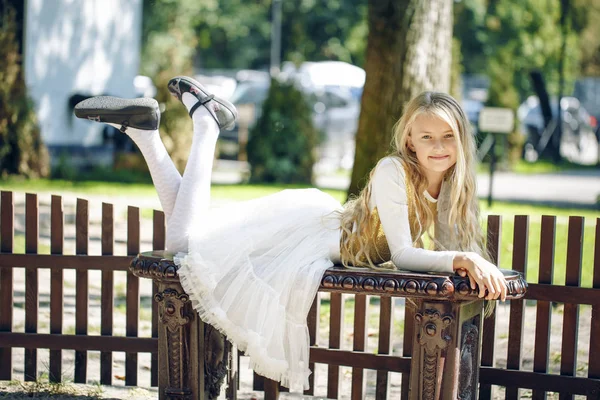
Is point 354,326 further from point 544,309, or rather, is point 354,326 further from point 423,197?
point 423,197

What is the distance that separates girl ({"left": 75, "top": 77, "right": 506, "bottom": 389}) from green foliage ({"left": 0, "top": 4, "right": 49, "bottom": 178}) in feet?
35.8

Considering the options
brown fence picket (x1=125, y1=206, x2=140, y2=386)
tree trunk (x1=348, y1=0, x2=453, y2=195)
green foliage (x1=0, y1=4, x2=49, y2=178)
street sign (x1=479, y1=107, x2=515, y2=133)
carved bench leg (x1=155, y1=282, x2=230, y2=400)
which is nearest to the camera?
carved bench leg (x1=155, y1=282, x2=230, y2=400)

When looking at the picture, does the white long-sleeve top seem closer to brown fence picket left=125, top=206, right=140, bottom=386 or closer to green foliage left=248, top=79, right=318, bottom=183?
brown fence picket left=125, top=206, right=140, bottom=386

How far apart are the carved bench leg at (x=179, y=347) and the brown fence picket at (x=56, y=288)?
1.27 metres

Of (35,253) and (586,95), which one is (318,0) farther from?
(35,253)

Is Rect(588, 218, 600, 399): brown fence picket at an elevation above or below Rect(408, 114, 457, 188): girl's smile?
below

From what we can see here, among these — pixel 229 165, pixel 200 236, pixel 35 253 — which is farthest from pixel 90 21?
pixel 200 236

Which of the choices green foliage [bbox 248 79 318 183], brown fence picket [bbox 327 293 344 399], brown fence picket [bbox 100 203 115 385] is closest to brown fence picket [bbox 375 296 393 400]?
brown fence picket [bbox 327 293 344 399]

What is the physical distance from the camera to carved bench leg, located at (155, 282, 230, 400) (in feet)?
11.7

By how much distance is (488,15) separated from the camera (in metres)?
46.1

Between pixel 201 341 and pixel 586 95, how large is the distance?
32.6 meters

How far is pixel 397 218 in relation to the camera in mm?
3492

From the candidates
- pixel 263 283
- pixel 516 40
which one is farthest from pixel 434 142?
pixel 516 40

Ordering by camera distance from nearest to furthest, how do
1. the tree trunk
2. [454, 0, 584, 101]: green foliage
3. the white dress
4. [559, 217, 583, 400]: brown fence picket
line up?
the white dress → [559, 217, 583, 400]: brown fence picket → the tree trunk → [454, 0, 584, 101]: green foliage
